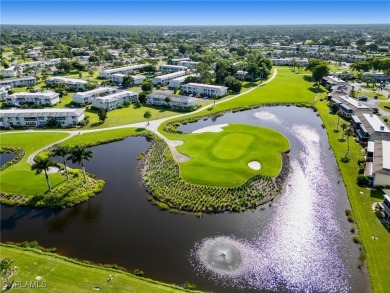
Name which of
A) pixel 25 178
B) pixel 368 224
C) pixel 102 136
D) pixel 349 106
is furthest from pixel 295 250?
pixel 349 106

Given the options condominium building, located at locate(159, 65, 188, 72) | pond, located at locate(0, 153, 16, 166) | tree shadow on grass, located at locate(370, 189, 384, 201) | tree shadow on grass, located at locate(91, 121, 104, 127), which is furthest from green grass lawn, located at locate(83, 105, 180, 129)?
condominium building, located at locate(159, 65, 188, 72)

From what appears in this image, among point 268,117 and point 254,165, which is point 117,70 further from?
point 254,165

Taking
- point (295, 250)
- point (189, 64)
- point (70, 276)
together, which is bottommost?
point (295, 250)

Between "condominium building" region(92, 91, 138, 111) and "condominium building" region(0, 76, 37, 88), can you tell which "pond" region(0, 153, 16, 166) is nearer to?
"condominium building" region(92, 91, 138, 111)

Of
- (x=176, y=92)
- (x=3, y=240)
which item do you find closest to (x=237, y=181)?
(x=3, y=240)

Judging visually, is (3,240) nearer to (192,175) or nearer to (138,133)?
(192,175)

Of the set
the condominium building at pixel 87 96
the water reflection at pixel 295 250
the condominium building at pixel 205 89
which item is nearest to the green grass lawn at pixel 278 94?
the condominium building at pixel 205 89
